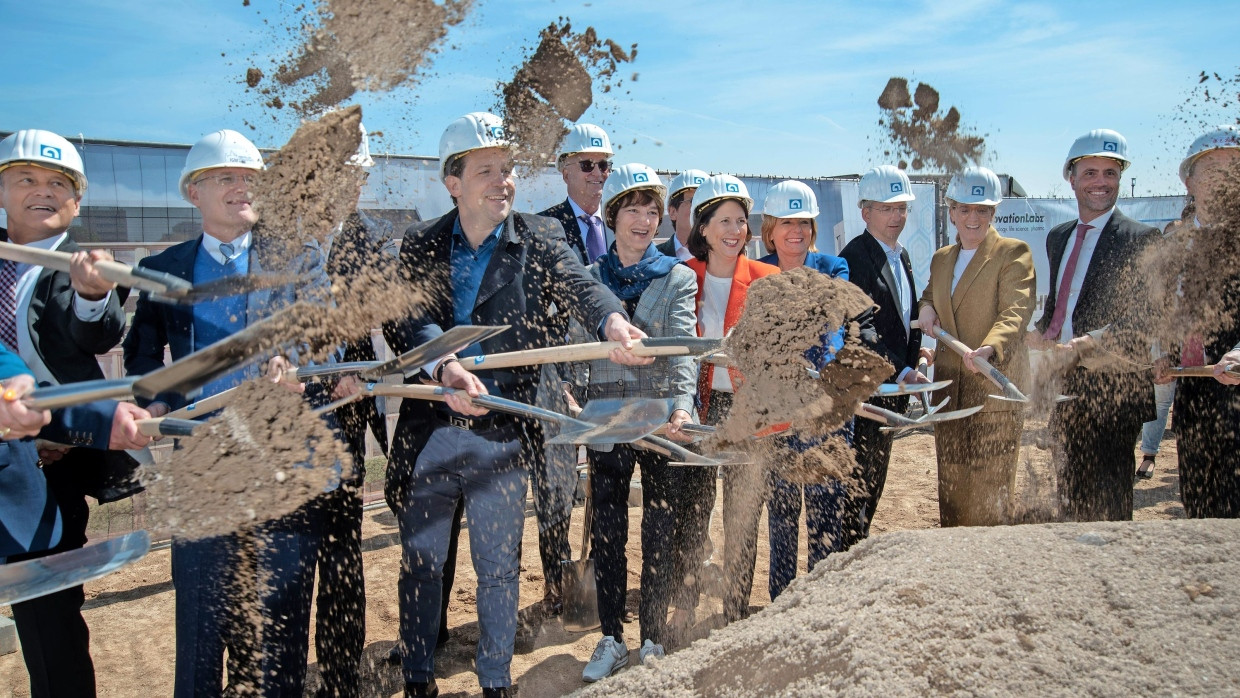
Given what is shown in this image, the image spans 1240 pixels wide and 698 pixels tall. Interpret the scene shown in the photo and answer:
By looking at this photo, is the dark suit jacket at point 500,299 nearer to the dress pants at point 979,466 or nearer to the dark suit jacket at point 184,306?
the dark suit jacket at point 184,306

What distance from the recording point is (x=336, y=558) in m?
3.11

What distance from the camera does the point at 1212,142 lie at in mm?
3662

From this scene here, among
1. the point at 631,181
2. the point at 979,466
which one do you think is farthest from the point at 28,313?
the point at 979,466

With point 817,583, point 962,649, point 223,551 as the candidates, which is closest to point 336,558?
point 223,551

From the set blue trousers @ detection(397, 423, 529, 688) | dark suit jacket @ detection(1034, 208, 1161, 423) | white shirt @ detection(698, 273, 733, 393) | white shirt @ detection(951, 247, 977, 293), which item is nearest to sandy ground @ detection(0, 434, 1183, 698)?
blue trousers @ detection(397, 423, 529, 688)

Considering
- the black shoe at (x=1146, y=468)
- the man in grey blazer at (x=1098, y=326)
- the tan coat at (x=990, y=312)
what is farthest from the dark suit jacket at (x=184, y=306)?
the black shoe at (x=1146, y=468)

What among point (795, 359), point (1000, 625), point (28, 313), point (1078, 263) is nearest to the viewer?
point (1000, 625)

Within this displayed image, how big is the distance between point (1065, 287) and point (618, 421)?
2.37 m

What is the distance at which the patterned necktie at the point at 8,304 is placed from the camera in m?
2.66

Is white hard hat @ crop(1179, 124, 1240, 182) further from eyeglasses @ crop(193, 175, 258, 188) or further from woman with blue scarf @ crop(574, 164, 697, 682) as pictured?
eyeglasses @ crop(193, 175, 258, 188)

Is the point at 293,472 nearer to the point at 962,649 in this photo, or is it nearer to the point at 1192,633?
the point at 962,649

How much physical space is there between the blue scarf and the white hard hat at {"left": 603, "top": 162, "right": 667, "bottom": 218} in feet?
0.85

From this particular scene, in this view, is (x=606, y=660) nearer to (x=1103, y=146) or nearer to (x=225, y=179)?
(x=225, y=179)

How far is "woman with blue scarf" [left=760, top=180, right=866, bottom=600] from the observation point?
11.2 feet
